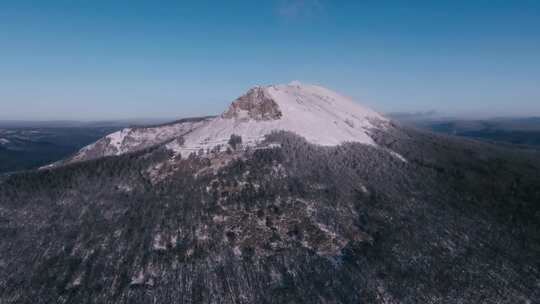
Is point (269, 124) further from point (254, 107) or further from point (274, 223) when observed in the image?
point (274, 223)

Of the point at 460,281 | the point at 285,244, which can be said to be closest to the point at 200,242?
the point at 285,244

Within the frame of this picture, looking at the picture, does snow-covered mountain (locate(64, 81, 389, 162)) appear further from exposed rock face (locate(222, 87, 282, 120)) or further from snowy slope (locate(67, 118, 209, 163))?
snowy slope (locate(67, 118, 209, 163))

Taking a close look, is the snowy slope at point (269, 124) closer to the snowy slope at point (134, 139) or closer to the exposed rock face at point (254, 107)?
the exposed rock face at point (254, 107)

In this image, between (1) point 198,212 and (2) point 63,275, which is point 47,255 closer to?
(2) point 63,275

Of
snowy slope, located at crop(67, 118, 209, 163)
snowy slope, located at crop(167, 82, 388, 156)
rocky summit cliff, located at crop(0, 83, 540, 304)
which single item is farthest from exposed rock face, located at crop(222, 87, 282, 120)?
snowy slope, located at crop(67, 118, 209, 163)

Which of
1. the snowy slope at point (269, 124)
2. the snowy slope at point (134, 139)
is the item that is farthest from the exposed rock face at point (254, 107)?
the snowy slope at point (134, 139)

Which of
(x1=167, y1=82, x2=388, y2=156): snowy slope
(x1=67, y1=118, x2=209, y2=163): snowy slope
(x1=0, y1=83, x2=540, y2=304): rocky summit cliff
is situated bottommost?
(x1=0, y1=83, x2=540, y2=304): rocky summit cliff

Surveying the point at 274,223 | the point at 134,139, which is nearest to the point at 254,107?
the point at 274,223
